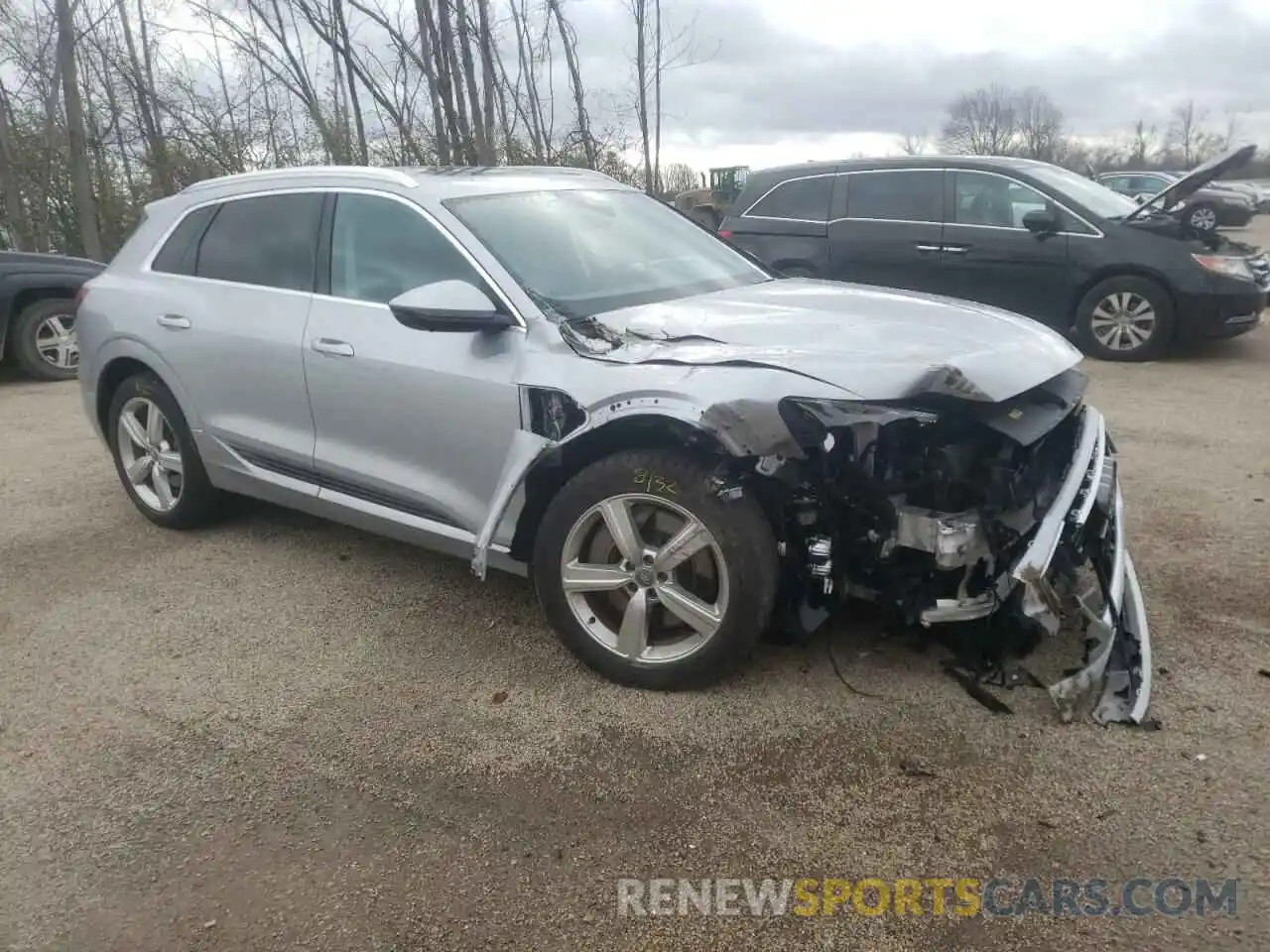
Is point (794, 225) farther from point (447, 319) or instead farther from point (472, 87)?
point (447, 319)

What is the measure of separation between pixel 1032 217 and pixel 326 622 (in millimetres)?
6787

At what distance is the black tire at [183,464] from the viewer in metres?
4.63

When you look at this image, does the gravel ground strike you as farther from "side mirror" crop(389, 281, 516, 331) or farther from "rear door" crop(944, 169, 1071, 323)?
"rear door" crop(944, 169, 1071, 323)

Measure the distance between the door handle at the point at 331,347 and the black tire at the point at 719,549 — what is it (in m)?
1.10

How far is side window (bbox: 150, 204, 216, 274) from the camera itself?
4621mm

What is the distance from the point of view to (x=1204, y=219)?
8.43m

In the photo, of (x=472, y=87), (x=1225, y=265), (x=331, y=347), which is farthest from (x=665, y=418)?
(x=472, y=87)

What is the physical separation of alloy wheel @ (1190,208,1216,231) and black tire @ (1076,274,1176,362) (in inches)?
25.1

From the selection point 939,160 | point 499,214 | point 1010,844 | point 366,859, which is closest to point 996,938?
point 1010,844

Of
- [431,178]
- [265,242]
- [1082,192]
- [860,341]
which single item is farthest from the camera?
[1082,192]

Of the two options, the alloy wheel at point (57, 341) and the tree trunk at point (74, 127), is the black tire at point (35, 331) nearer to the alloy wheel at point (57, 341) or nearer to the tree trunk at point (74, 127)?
the alloy wheel at point (57, 341)

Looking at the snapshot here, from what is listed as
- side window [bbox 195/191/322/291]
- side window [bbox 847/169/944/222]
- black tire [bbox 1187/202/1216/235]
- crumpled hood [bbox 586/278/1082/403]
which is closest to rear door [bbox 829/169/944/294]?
side window [bbox 847/169/944/222]

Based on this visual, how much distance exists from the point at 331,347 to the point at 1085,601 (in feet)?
Answer: 9.14

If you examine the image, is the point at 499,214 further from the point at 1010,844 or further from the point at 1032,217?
the point at 1032,217
